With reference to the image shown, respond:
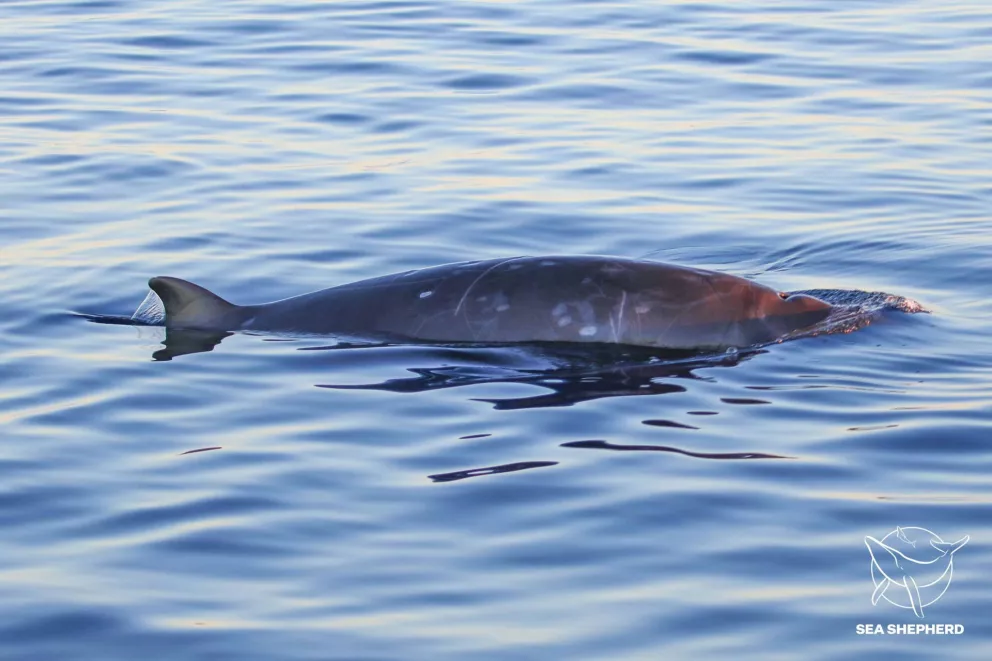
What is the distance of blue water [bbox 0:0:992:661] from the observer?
6902 mm

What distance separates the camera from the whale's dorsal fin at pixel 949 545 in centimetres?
731

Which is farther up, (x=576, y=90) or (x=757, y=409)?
(x=576, y=90)

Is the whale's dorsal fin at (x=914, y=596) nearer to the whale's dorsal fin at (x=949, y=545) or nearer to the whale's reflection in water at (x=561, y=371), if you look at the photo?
the whale's dorsal fin at (x=949, y=545)

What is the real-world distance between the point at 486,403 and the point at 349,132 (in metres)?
9.50

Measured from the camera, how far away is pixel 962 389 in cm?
987

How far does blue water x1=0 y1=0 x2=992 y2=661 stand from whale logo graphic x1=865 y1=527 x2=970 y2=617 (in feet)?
0.29

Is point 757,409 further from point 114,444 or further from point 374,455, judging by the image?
point 114,444

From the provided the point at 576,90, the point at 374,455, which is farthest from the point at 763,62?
the point at 374,455

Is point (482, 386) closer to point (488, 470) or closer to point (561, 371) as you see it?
point (561, 371)

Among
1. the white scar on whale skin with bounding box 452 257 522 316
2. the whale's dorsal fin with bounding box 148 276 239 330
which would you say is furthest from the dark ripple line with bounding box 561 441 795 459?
the whale's dorsal fin with bounding box 148 276 239 330

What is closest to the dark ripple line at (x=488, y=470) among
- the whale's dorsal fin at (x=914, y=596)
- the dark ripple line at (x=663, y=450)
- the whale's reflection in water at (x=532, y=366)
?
the dark ripple line at (x=663, y=450)

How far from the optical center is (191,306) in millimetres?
11703

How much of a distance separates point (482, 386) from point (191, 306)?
261cm

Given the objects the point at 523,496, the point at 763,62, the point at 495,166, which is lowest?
the point at 523,496
